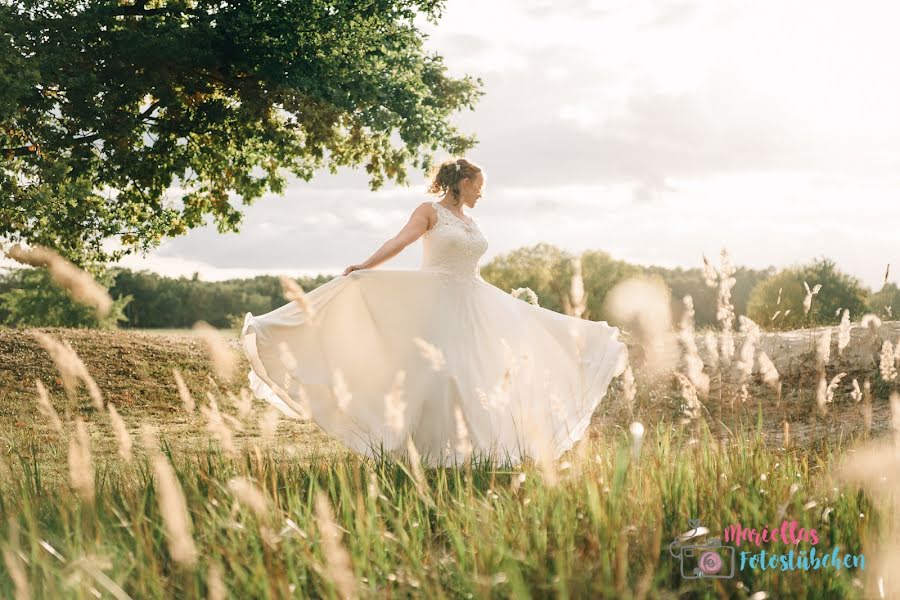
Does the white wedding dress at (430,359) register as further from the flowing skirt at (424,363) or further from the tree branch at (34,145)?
the tree branch at (34,145)

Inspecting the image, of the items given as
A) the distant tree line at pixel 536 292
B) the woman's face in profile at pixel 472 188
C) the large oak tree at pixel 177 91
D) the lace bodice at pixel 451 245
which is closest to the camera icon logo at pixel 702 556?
Answer: the lace bodice at pixel 451 245

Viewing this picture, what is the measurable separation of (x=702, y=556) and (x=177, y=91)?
13312 millimetres

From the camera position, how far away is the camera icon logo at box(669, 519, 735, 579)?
3.26 metres

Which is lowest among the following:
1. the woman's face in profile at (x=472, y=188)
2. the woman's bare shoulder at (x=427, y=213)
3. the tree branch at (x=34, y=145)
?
the woman's bare shoulder at (x=427, y=213)

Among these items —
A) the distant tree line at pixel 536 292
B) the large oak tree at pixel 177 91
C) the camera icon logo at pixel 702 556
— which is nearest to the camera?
the camera icon logo at pixel 702 556

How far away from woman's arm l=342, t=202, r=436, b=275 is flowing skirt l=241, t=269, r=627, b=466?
9 cm

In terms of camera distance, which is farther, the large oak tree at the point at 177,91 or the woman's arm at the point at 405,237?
the large oak tree at the point at 177,91

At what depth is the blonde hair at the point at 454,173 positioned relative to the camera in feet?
21.2

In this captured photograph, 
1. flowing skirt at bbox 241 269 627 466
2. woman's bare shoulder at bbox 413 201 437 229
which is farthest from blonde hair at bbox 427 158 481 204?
flowing skirt at bbox 241 269 627 466

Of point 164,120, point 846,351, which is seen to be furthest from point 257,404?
point 846,351

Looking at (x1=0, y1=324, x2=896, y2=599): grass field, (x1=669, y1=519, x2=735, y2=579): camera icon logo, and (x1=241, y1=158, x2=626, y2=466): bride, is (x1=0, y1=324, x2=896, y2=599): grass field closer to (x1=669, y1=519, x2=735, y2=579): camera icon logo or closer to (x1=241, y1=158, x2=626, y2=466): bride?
(x1=669, y1=519, x2=735, y2=579): camera icon logo

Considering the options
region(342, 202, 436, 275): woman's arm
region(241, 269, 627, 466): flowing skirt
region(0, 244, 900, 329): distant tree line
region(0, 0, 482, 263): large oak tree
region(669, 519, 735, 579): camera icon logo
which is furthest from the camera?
region(0, 244, 900, 329): distant tree line

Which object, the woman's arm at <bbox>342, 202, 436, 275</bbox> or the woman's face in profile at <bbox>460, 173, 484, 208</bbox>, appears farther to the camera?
the woman's face in profile at <bbox>460, 173, 484, 208</bbox>

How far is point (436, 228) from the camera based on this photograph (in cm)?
623
